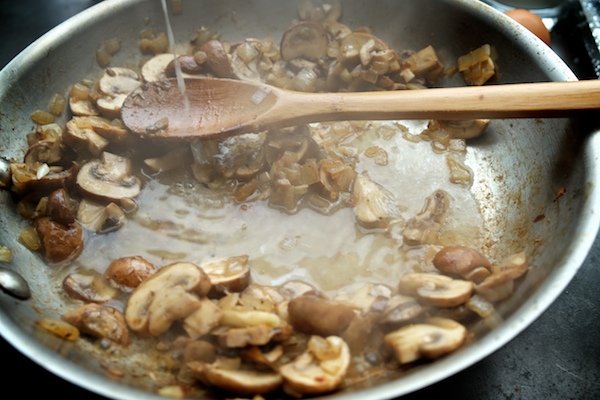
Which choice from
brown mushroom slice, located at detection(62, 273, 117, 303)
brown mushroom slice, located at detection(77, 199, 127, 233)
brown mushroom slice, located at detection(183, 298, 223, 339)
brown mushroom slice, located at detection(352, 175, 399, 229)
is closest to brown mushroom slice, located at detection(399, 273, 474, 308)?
brown mushroom slice, located at detection(352, 175, 399, 229)

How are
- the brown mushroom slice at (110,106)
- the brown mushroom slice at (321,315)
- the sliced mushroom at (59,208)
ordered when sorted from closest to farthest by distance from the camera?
the brown mushroom slice at (321,315)
the sliced mushroom at (59,208)
the brown mushroom slice at (110,106)

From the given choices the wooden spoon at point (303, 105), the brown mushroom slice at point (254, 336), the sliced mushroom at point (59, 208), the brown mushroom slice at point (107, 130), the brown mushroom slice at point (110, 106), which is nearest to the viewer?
the brown mushroom slice at point (254, 336)

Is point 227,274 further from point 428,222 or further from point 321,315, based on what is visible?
point 428,222

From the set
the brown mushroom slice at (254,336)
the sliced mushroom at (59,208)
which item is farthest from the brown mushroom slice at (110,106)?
the brown mushroom slice at (254,336)

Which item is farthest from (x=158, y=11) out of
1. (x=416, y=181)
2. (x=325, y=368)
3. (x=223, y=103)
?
(x=325, y=368)

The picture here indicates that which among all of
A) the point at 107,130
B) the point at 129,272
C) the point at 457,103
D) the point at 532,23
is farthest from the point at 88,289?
the point at 532,23

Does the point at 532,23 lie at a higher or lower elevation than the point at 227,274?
higher

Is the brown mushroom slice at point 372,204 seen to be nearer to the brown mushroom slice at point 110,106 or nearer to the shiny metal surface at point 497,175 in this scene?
the shiny metal surface at point 497,175
